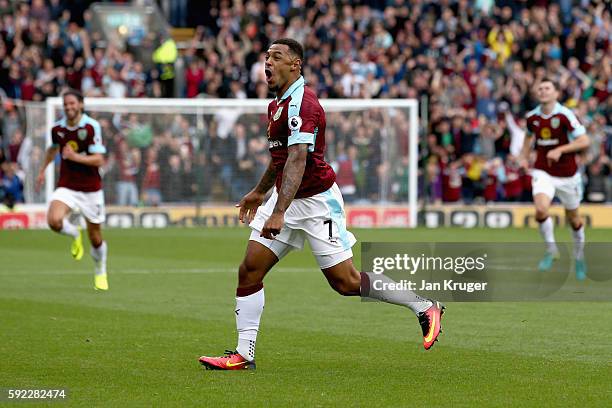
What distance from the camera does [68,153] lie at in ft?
50.4

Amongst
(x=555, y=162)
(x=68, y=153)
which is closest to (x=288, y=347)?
(x=68, y=153)

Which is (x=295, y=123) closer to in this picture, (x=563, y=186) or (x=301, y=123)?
(x=301, y=123)

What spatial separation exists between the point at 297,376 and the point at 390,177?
70.0ft

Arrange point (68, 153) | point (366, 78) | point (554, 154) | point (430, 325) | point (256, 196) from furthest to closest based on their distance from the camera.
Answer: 1. point (366, 78)
2. point (554, 154)
3. point (68, 153)
4. point (256, 196)
5. point (430, 325)

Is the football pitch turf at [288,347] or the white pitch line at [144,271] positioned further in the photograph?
the white pitch line at [144,271]

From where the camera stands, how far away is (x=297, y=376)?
8.84m

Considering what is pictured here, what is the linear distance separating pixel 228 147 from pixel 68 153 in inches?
575

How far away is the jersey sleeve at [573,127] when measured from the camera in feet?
55.2

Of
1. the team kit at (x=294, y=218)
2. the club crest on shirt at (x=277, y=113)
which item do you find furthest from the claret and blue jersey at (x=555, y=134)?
the club crest on shirt at (x=277, y=113)

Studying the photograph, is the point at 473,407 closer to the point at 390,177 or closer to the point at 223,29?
the point at 390,177

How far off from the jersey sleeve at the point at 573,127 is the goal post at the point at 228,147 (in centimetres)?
1221

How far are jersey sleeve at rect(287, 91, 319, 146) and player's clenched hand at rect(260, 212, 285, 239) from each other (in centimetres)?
51

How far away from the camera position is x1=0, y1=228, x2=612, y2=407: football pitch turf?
8102mm

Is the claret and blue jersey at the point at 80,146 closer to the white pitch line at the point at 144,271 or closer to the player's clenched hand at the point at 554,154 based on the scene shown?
the white pitch line at the point at 144,271
